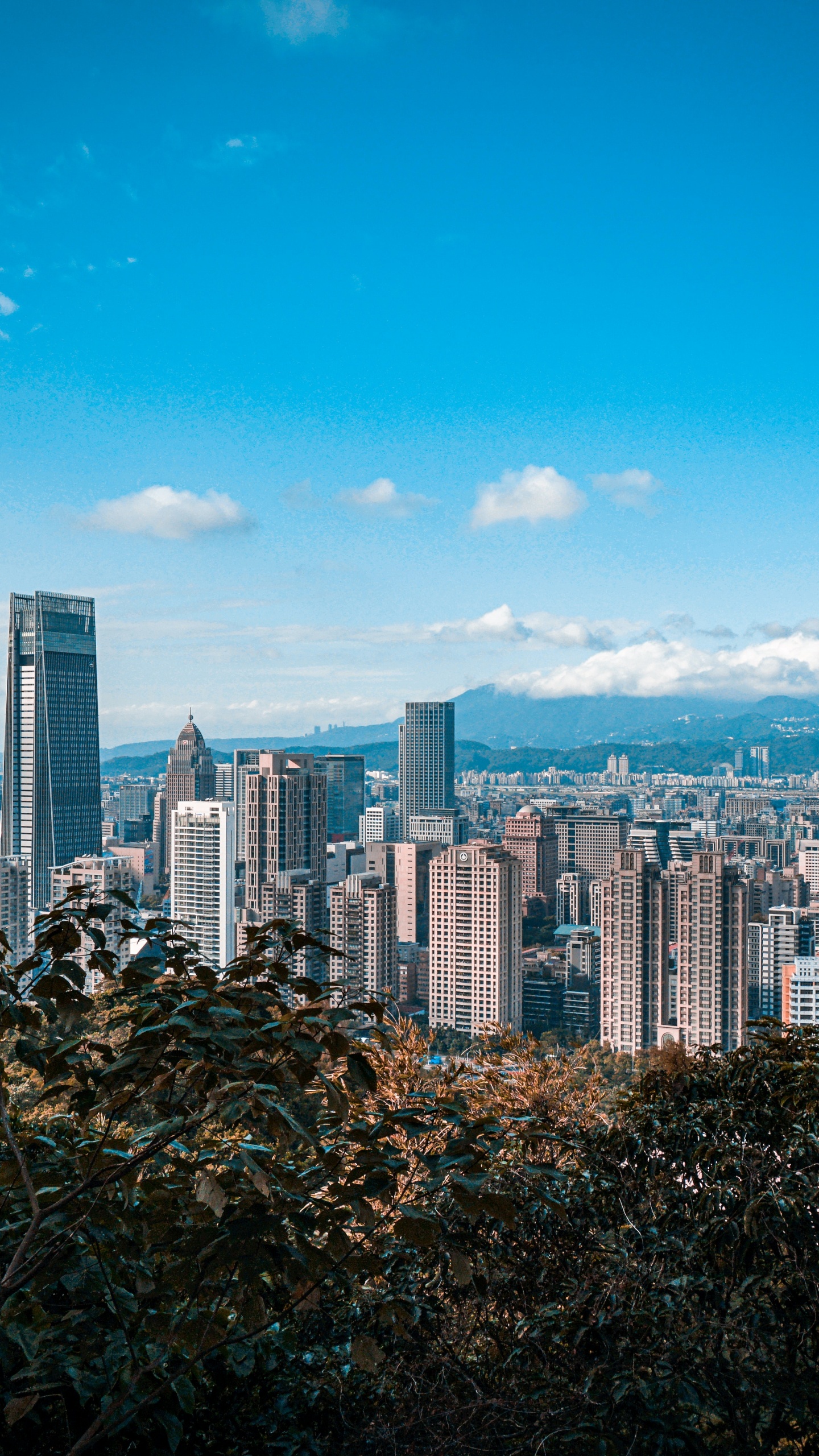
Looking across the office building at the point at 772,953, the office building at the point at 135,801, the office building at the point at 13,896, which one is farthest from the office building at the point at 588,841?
the office building at the point at 13,896

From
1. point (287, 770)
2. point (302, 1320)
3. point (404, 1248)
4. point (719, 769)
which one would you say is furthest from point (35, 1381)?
point (719, 769)

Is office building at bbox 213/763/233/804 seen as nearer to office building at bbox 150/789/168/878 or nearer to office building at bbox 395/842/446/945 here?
office building at bbox 150/789/168/878

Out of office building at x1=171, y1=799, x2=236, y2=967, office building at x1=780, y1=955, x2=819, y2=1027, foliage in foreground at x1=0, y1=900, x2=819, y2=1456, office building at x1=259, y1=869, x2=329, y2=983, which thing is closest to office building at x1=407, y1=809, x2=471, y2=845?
office building at x1=171, y1=799, x2=236, y2=967

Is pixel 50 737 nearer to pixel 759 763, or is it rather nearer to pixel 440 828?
pixel 440 828

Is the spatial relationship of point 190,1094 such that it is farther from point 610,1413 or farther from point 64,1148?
point 610,1413

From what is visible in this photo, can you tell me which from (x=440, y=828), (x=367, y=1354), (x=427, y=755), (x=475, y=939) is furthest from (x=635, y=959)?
(x=427, y=755)
